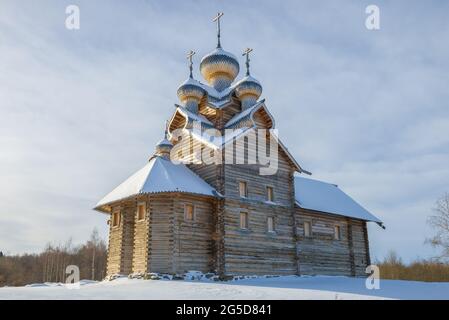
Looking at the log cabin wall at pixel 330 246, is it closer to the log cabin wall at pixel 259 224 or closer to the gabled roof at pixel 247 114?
the log cabin wall at pixel 259 224

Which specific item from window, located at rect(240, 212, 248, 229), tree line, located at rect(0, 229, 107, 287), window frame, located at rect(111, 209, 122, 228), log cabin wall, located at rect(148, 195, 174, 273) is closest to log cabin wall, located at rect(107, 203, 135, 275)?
window frame, located at rect(111, 209, 122, 228)

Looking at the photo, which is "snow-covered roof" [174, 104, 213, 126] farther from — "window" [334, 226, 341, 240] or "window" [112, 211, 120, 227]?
"window" [334, 226, 341, 240]

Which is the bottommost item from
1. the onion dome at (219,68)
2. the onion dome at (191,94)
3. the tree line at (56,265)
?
the tree line at (56,265)

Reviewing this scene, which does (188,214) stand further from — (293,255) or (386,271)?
(386,271)

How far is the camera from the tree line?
181ft

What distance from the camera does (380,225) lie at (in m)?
31.3

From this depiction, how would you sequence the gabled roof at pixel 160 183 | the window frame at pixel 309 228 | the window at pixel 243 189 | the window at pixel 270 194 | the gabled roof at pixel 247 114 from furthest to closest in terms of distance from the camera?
the window frame at pixel 309 228, the gabled roof at pixel 247 114, the window at pixel 270 194, the window at pixel 243 189, the gabled roof at pixel 160 183

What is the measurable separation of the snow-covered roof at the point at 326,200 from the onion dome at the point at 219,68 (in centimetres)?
853

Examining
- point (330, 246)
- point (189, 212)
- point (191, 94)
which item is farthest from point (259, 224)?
point (191, 94)

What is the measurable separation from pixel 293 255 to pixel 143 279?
8.95 metres

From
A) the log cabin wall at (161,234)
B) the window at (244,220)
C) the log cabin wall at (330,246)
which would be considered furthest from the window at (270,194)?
the log cabin wall at (161,234)

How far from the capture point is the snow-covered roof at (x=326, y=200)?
2709cm

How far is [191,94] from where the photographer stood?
27109 millimetres
